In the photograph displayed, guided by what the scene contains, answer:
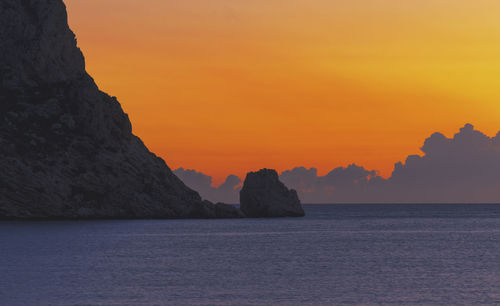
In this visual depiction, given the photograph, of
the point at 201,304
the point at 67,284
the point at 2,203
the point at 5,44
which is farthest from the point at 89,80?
the point at 201,304

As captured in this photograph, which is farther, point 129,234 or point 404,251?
point 129,234

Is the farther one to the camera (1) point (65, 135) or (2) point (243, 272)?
(1) point (65, 135)

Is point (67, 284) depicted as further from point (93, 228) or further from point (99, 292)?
point (93, 228)

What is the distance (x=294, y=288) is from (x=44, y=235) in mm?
69616

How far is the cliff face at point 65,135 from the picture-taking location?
159 m

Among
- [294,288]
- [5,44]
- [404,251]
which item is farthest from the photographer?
[5,44]

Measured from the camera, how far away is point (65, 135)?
16975 centimetres

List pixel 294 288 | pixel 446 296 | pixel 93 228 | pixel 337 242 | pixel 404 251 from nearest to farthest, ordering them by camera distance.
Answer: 1. pixel 446 296
2. pixel 294 288
3. pixel 404 251
4. pixel 337 242
5. pixel 93 228

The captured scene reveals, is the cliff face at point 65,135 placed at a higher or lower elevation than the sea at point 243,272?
higher

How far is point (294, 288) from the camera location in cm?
5159

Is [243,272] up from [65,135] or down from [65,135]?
down

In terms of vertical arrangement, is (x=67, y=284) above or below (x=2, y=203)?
below

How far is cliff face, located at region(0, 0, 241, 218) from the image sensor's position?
159000 millimetres

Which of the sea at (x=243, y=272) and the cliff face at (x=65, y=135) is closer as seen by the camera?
the sea at (x=243, y=272)
